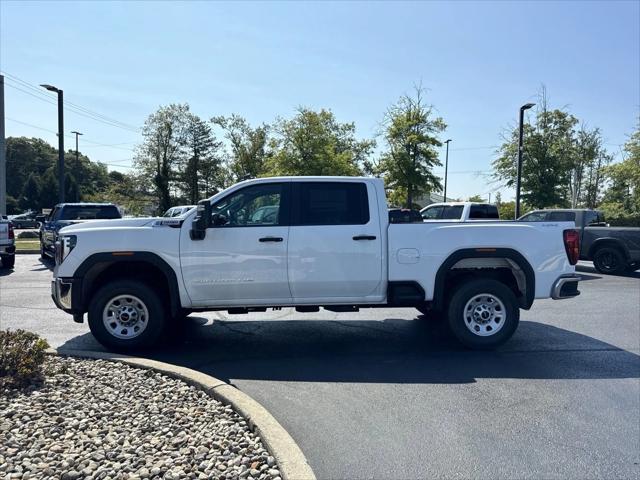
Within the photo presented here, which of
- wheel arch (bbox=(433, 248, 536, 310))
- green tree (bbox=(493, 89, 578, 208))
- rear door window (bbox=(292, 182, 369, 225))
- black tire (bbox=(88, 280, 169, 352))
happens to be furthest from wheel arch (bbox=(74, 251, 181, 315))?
green tree (bbox=(493, 89, 578, 208))

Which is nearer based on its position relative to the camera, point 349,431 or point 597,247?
point 349,431

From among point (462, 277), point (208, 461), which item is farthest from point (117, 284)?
point (462, 277)

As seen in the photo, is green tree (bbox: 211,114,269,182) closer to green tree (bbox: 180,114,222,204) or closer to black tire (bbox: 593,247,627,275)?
green tree (bbox: 180,114,222,204)

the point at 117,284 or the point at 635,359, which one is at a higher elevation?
the point at 117,284

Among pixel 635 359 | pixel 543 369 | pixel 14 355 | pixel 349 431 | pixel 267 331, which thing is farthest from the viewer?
pixel 267 331

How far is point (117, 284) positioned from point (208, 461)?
3.57m

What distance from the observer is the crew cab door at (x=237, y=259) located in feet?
20.5

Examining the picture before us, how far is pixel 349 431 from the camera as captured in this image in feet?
13.5

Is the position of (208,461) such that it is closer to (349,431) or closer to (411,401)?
(349,431)

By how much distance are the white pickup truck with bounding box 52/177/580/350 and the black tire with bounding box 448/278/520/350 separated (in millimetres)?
13

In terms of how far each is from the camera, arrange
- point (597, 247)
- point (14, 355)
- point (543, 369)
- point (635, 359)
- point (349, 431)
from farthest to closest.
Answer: point (597, 247)
point (635, 359)
point (543, 369)
point (14, 355)
point (349, 431)

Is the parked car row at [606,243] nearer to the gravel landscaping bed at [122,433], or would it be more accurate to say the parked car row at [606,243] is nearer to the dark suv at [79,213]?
the gravel landscaping bed at [122,433]

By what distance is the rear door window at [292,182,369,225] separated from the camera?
21.0 feet

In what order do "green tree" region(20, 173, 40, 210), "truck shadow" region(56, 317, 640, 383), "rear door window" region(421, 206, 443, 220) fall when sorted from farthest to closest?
"green tree" region(20, 173, 40, 210), "rear door window" region(421, 206, 443, 220), "truck shadow" region(56, 317, 640, 383)
